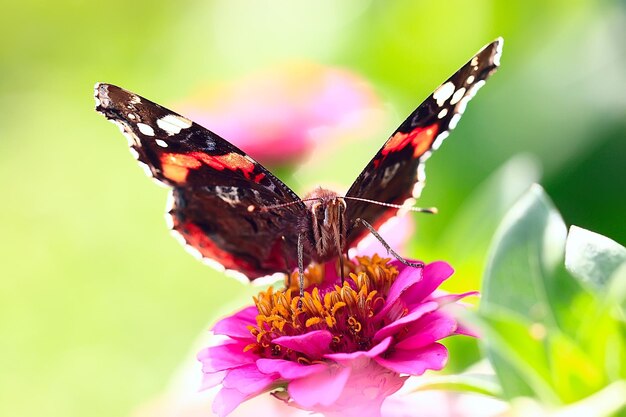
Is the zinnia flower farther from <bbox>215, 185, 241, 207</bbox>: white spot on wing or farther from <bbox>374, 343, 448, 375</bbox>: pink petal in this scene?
<bbox>215, 185, 241, 207</bbox>: white spot on wing

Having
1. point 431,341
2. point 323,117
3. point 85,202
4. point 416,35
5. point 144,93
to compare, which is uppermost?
point 144,93

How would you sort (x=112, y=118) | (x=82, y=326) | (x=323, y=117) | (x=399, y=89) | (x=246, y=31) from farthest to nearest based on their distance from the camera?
(x=246, y=31)
(x=82, y=326)
(x=399, y=89)
(x=323, y=117)
(x=112, y=118)

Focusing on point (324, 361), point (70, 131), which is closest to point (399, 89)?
point (324, 361)

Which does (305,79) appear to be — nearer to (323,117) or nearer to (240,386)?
(323,117)

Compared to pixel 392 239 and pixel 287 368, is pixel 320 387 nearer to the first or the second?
pixel 287 368

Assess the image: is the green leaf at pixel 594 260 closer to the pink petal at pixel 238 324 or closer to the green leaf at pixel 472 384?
the green leaf at pixel 472 384

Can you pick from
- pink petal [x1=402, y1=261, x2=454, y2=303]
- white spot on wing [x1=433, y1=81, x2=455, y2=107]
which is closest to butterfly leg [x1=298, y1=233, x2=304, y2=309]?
pink petal [x1=402, y1=261, x2=454, y2=303]

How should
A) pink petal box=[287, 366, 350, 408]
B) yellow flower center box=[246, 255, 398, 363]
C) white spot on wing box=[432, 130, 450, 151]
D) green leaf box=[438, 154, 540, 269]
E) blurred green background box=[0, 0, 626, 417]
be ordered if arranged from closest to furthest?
pink petal box=[287, 366, 350, 408] → yellow flower center box=[246, 255, 398, 363] → white spot on wing box=[432, 130, 450, 151] → green leaf box=[438, 154, 540, 269] → blurred green background box=[0, 0, 626, 417]
